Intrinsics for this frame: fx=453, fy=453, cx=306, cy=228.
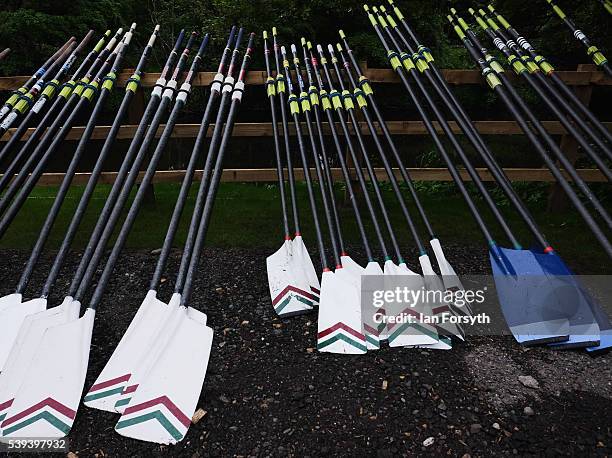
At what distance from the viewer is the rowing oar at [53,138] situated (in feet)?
10.4

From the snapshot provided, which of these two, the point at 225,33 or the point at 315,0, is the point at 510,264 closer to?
the point at 315,0

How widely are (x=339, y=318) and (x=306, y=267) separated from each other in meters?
0.61

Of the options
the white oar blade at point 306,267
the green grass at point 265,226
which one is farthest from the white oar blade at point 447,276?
the green grass at point 265,226

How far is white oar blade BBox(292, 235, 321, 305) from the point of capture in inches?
118

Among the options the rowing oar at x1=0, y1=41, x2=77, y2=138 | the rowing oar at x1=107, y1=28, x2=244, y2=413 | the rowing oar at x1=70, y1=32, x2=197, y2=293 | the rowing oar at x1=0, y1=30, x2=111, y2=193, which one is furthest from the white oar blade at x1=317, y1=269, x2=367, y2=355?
the rowing oar at x1=0, y1=41, x2=77, y2=138

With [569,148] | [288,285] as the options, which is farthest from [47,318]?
[569,148]

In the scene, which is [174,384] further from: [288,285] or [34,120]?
[34,120]

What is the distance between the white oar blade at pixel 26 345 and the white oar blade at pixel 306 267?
140cm

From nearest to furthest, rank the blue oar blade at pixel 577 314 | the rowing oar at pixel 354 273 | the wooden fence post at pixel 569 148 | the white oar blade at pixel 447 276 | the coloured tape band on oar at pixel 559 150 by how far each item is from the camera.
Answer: the blue oar blade at pixel 577 314 < the rowing oar at pixel 354 273 < the coloured tape band on oar at pixel 559 150 < the white oar blade at pixel 447 276 < the wooden fence post at pixel 569 148

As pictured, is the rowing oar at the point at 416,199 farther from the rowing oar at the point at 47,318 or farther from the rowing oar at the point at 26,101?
the rowing oar at the point at 26,101

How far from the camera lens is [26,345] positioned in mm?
2330

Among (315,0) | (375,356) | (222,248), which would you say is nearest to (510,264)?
(375,356)

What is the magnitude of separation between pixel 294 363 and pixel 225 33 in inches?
316

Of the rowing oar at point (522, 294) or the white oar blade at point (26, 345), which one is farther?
the rowing oar at point (522, 294)
